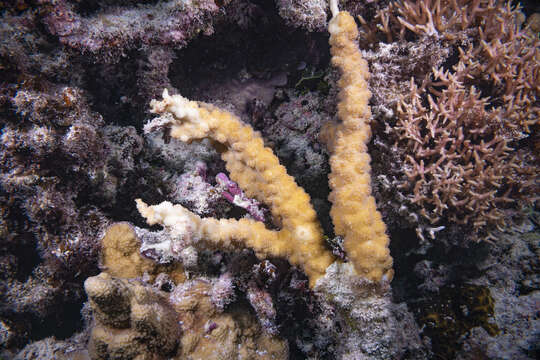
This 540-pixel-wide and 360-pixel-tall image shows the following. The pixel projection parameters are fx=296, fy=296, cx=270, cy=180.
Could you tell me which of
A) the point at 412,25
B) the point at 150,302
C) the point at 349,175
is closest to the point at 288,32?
the point at 412,25

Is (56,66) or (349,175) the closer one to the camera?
(349,175)

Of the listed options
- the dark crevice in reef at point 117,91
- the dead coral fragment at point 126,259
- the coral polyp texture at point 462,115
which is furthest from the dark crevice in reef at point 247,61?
the dead coral fragment at point 126,259

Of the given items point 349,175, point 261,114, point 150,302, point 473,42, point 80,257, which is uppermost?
point 473,42

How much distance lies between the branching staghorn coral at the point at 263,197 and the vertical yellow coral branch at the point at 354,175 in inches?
9.7

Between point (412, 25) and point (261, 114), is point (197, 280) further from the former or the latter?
point (412, 25)

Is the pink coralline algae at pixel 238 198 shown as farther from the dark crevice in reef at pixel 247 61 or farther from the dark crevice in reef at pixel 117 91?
the dark crevice in reef at pixel 117 91

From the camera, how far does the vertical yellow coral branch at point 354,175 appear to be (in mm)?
2143

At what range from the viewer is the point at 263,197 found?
8.28 feet

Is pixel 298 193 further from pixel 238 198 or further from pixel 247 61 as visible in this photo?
pixel 247 61

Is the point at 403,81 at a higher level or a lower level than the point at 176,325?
higher

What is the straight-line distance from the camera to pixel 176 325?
241 cm

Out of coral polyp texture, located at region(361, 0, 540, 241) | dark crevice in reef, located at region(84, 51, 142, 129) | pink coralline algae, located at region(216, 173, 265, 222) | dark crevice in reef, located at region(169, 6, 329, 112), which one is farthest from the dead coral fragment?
coral polyp texture, located at region(361, 0, 540, 241)

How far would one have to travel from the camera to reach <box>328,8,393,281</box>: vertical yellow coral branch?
2143mm

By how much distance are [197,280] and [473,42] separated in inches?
144
